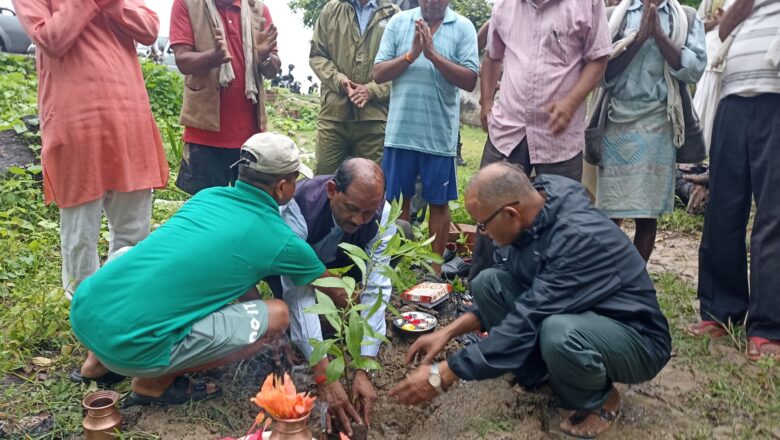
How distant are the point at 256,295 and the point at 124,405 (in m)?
0.73

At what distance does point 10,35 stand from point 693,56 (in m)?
13.6

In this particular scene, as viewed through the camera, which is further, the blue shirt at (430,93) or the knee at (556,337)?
the blue shirt at (430,93)

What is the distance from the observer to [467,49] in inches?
150

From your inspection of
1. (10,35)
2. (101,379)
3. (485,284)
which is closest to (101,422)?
(101,379)

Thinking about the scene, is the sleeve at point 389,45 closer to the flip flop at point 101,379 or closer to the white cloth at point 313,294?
the white cloth at point 313,294

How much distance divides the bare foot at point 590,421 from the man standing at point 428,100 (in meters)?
1.67

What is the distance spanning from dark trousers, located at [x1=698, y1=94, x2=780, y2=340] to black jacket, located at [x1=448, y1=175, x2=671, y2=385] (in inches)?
38.5

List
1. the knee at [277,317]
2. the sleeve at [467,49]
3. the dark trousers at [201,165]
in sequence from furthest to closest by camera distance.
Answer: the sleeve at [467,49]
the dark trousers at [201,165]
the knee at [277,317]

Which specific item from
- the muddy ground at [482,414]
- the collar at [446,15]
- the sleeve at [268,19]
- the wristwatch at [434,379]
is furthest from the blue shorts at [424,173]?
the wristwatch at [434,379]

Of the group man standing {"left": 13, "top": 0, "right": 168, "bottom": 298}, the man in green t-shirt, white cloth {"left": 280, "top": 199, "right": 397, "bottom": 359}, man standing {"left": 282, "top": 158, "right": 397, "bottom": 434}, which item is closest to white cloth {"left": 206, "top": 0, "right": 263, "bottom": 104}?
man standing {"left": 13, "top": 0, "right": 168, "bottom": 298}

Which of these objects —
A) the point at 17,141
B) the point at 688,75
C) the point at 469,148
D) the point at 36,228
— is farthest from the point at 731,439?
the point at 469,148

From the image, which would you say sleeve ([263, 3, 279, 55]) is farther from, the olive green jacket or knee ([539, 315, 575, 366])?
knee ([539, 315, 575, 366])

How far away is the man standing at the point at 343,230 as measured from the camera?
98.3 inches

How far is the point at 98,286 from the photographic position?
219 cm
